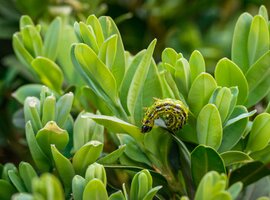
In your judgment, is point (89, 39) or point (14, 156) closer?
point (89, 39)

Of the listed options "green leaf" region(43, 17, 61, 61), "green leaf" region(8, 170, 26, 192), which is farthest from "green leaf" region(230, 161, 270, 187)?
"green leaf" region(43, 17, 61, 61)

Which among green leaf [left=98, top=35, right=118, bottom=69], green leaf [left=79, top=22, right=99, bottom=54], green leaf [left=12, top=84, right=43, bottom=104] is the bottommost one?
green leaf [left=12, top=84, right=43, bottom=104]

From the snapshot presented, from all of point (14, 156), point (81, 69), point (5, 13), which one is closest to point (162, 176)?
point (81, 69)

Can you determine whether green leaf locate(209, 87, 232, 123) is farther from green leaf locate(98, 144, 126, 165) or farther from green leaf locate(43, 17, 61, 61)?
green leaf locate(43, 17, 61, 61)

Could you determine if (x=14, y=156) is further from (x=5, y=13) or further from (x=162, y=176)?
(x=162, y=176)

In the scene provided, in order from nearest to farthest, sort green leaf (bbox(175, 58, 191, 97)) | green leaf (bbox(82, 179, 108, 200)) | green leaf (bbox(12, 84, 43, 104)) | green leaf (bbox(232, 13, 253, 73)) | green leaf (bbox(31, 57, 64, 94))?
green leaf (bbox(82, 179, 108, 200)) → green leaf (bbox(175, 58, 191, 97)) → green leaf (bbox(232, 13, 253, 73)) → green leaf (bbox(31, 57, 64, 94)) → green leaf (bbox(12, 84, 43, 104))

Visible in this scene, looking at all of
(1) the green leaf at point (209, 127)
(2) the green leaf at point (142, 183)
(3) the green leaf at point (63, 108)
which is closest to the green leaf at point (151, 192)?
(2) the green leaf at point (142, 183)
